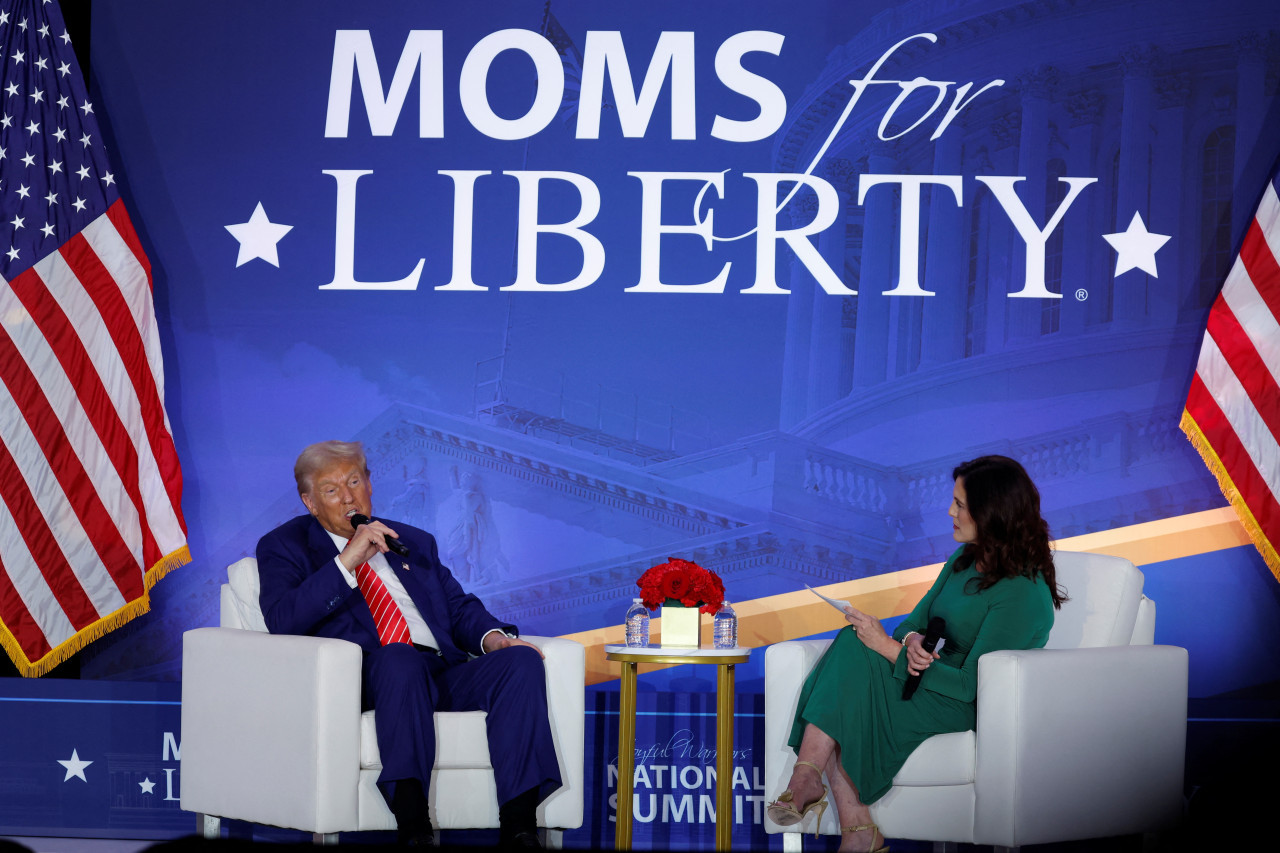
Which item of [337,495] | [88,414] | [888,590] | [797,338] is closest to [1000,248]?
[797,338]

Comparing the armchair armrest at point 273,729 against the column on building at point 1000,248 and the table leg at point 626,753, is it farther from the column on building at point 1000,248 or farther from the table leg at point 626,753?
the column on building at point 1000,248

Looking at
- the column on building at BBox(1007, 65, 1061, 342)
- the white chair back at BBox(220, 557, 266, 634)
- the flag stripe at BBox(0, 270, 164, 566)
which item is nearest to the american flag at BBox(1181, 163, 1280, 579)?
the column on building at BBox(1007, 65, 1061, 342)

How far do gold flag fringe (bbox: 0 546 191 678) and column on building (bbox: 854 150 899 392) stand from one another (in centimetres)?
253

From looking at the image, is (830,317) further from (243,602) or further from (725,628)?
(243,602)

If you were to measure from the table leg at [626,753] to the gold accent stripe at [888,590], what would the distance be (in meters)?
0.78

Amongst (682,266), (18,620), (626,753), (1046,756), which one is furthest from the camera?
(682,266)

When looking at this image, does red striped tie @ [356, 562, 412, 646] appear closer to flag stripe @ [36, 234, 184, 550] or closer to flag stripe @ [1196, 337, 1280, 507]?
flag stripe @ [36, 234, 184, 550]

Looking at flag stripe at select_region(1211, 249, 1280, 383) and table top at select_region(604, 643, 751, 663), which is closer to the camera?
table top at select_region(604, 643, 751, 663)

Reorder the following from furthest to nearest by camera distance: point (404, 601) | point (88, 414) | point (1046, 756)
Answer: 1. point (88, 414)
2. point (404, 601)
3. point (1046, 756)

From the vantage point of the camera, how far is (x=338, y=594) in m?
3.38

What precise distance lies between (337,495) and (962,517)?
1.81 m

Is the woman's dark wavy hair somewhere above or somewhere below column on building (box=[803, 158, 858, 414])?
below

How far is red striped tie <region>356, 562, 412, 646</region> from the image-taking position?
139 inches

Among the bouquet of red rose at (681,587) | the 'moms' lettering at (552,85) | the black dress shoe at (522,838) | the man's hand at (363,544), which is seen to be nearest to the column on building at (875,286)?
the 'moms' lettering at (552,85)
